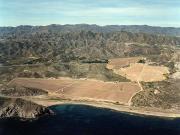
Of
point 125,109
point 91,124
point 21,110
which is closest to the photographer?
point 91,124

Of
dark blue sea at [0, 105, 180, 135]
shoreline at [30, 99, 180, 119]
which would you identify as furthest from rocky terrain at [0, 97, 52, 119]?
shoreline at [30, 99, 180, 119]

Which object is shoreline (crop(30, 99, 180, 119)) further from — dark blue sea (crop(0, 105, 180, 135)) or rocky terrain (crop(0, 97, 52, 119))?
rocky terrain (crop(0, 97, 52, 119))

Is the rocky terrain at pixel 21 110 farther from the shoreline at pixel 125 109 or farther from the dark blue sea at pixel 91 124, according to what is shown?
the shoreline at pixel 125 109

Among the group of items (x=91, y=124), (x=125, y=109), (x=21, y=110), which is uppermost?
(x=21, y=110)

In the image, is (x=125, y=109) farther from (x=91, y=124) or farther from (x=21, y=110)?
(x=21, y=110)

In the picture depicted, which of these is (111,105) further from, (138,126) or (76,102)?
(138,126)

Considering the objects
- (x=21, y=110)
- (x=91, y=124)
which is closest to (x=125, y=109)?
(x=91, y=124)

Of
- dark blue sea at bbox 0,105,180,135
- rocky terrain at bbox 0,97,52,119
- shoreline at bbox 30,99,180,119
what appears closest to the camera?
dark blue sea at bbox 0,105,180,135

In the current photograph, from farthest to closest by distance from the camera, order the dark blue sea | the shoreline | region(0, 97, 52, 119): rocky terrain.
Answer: the shoreline < region(0, 97, 52, 119): rocky terrain < the dark blue sea

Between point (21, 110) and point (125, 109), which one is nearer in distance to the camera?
point (21, 110)
